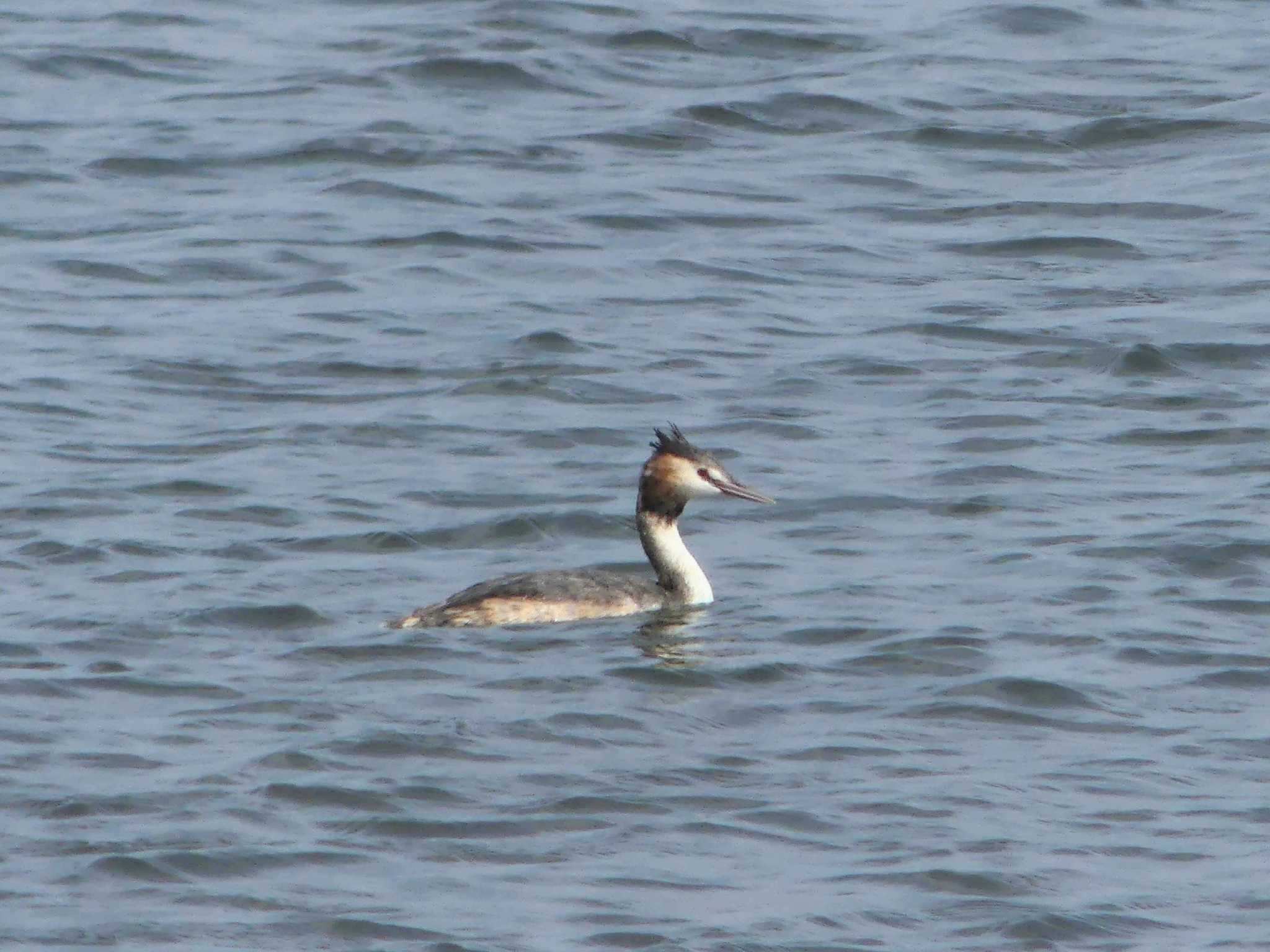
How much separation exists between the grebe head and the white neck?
0.07m

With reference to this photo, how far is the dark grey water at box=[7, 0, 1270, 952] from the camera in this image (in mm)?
8633

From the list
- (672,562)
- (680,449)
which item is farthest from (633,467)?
(672,562)

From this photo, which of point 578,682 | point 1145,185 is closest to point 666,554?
point 578,682

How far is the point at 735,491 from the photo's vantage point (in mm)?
12188

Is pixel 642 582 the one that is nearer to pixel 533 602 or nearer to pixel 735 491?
pixel 735 491

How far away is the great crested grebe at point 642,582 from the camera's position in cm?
1116

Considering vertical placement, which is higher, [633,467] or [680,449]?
[680,449]

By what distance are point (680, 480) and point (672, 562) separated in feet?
1.28

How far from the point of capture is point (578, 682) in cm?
1064

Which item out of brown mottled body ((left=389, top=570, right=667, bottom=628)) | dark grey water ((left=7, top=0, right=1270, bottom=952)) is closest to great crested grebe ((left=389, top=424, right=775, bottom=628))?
brown mottled body ((left=389, top=570, right=667, bottom=628))

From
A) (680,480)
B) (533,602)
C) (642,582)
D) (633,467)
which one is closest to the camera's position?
(533,602)

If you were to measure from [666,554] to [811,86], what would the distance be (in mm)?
10312

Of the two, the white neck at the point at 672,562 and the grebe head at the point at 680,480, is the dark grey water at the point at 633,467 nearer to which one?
the white neck at the point at 672,562

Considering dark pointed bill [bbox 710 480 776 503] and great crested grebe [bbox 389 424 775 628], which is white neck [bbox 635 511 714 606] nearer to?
great crested grebe [bbox 389 424 775 628]
